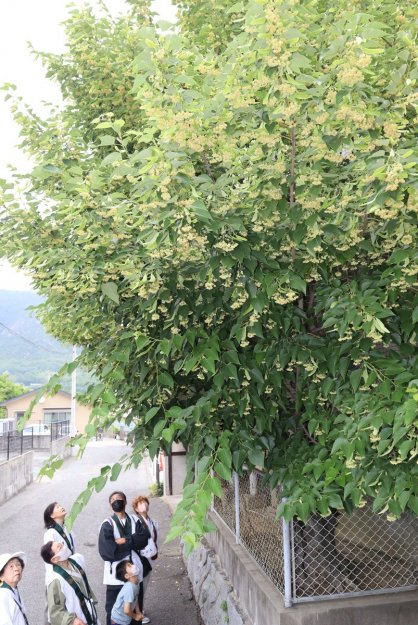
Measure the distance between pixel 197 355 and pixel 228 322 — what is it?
2.06 ft

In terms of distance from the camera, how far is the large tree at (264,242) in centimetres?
285

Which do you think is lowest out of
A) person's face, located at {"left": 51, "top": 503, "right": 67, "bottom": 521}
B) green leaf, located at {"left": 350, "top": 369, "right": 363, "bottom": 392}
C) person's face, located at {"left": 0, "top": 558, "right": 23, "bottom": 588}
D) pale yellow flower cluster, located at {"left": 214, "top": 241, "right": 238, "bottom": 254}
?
person's face, located at {"left": 0, "top": 558, "right": 23, "bottom": 588}

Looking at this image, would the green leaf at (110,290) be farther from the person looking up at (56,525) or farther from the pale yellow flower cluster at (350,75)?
the person looking up at (56,525)

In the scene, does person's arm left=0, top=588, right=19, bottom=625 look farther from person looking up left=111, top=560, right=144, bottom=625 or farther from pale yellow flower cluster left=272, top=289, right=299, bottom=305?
pale yellow flower cluster left=272, top=289, right=299, bottom=305

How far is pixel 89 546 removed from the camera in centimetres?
1175

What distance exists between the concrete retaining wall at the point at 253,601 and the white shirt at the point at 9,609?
90.2 inches

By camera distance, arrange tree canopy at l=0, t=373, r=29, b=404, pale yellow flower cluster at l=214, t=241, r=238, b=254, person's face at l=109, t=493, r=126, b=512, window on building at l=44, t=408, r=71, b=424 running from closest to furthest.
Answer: pale yellow flower cluster at l=214, t=241, r=238, b=254 < person's face at l=109, t=493, r=126, b=512 < tree canopy at l=0, t=373, r=29, b=404 < window on building at l=44, t=408, r=71, b=424

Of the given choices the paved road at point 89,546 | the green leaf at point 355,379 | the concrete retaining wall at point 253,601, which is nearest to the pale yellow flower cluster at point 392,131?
the green leaf at point 355,379

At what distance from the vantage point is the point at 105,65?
6.11 m

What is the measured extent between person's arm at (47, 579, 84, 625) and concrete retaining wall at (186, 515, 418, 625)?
1.82 meters

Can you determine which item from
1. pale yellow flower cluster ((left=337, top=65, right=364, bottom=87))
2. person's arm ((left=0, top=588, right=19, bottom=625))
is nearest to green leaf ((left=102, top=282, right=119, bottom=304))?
pale yellow flower cluster ((left=337, top=65, right=364, bottom=87))

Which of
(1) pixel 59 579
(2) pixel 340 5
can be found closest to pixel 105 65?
(2) pixel 340 5

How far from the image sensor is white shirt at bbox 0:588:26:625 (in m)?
4.61

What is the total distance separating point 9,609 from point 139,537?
7.40 feet
